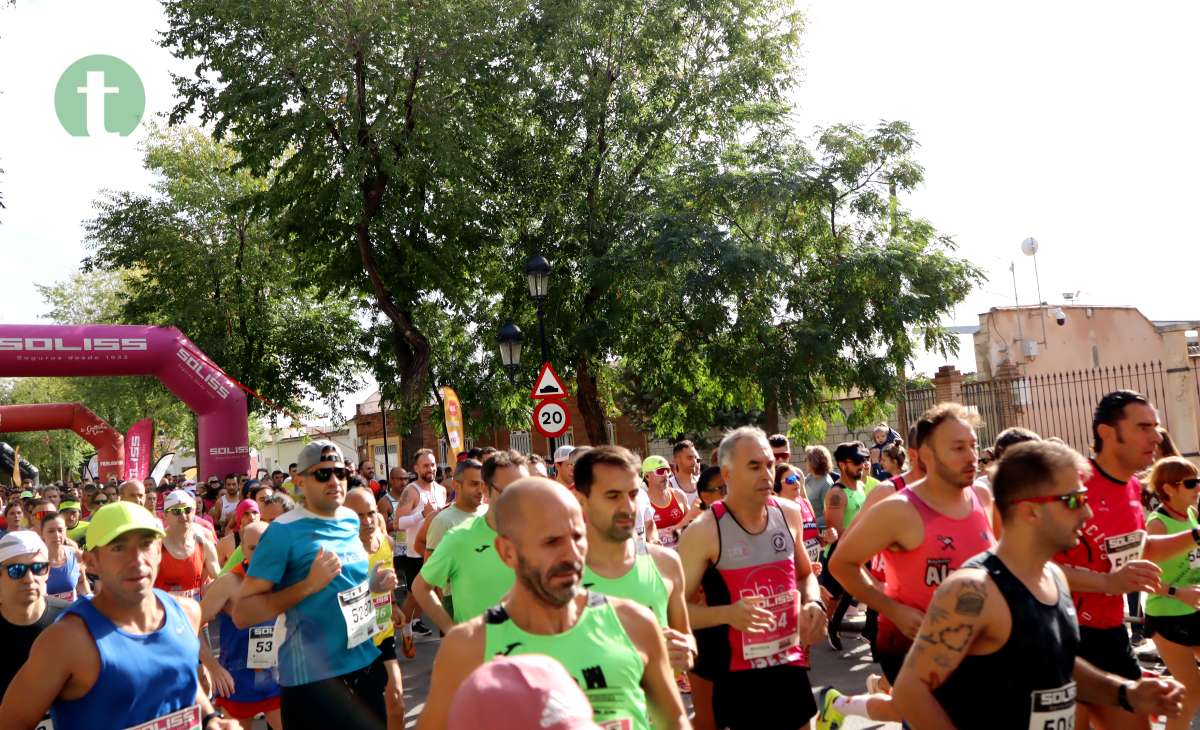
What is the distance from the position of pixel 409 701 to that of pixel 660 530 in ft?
9.10

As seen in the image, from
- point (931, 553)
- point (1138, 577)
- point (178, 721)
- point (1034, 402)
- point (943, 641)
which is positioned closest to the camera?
point (943, 641)

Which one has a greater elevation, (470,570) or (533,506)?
(533,506)

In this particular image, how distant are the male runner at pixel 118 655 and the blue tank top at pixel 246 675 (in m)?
2.48

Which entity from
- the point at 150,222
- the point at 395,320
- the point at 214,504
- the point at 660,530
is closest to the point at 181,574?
the point at 660,530

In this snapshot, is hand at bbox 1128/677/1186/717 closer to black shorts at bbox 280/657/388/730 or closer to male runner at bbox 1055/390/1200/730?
male runner at bbox 1055/390/1200/730

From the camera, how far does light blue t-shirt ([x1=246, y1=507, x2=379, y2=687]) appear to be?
18.2 ft

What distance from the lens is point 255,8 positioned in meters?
22.3

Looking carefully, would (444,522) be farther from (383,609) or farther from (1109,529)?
(1109,529)

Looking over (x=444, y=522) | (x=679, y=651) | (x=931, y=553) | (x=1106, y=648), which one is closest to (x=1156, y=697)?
(x=931, y=553)

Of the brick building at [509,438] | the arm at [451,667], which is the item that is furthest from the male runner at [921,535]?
the brick building at [509,438]

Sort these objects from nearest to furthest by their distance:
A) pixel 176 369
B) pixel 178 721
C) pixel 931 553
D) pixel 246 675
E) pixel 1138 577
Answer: pixel 178 721, pixel 1138 577, pixel 931 553, pixel 246 675, pixel 176 369

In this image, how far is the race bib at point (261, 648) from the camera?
6605 mm

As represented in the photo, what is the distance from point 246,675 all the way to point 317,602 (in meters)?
1.53

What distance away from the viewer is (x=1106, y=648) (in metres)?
5.12
